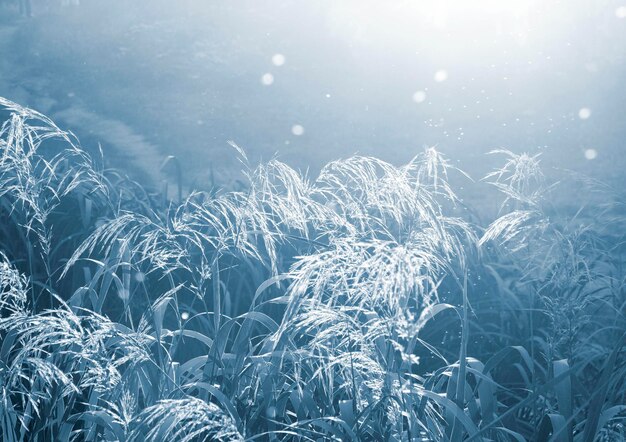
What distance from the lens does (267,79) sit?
9.09 metres

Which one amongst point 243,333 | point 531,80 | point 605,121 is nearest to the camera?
point 243,333

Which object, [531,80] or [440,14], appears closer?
[531,80]

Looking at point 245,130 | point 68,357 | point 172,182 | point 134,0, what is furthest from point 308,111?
point 68,357

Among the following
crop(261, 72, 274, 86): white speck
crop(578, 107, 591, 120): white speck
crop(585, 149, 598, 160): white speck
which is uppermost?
crop(261, 72, 274, 86): white speck

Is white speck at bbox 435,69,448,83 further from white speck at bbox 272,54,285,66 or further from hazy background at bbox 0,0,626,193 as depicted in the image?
white speck at bbox 272,54,285,66

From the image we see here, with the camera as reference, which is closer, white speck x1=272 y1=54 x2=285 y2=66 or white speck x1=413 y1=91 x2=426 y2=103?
white speck x1=413 y1=91 x2=426 y2=103

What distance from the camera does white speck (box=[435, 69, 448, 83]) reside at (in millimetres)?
8438

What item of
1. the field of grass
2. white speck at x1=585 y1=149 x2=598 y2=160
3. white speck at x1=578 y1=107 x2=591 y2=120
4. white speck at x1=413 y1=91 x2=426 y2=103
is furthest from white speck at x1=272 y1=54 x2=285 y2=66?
the field of grass

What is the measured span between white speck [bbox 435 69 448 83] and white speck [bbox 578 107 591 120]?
180 centimetres

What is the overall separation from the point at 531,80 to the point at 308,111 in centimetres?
260

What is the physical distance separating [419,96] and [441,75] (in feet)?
2.00

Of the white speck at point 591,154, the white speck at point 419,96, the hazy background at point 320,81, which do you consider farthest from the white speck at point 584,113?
the white speck at point 419,96

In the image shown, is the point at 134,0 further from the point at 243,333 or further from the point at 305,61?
the point at 243,333

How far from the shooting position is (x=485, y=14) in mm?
9062
